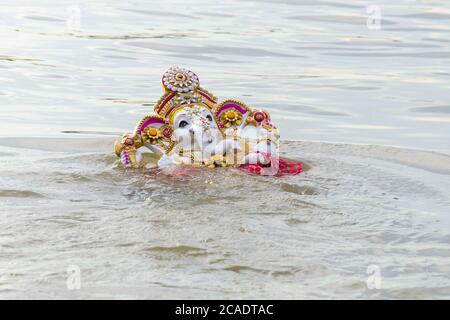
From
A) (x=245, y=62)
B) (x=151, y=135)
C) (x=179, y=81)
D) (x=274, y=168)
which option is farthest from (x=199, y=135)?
(x=245, y=62)

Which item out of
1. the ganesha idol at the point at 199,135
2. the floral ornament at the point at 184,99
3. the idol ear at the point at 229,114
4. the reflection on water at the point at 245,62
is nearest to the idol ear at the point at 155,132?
the ganesha idol at the point at 199,135

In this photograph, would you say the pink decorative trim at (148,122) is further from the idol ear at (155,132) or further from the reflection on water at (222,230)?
the reflection on water at (222,230)

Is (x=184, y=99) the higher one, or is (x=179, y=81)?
(x=179, y=81)

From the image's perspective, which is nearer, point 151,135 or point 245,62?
point 151,135

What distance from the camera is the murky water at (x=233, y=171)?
A: 652 centimetres

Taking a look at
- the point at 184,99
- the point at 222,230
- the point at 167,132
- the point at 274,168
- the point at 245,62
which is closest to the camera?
the point at 222,230

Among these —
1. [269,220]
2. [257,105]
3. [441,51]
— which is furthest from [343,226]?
[441,51]

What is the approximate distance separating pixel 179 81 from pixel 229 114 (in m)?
0.57

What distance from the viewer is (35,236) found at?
23.4 feet

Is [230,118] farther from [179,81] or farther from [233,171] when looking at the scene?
[233,171]

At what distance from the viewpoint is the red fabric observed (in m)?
9.05

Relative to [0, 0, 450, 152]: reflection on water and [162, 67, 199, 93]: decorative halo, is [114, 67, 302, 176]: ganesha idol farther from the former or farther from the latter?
[0, 0, 450, 152]: reflection on water

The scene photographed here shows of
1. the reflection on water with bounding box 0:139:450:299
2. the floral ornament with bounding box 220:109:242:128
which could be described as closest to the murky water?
the reflection on water with bounding box 0:139:450:299

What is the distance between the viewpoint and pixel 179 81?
949 cm
